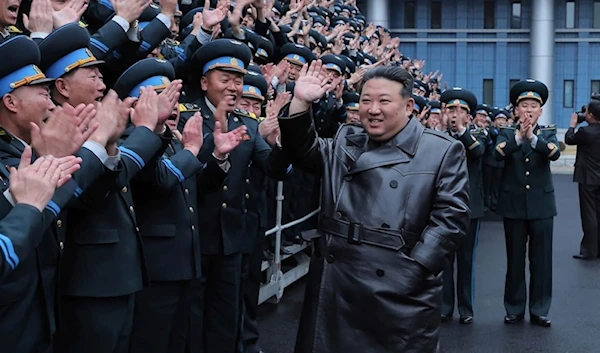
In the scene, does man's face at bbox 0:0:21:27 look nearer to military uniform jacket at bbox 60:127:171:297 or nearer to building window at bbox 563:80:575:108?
military uniform jacket at bbox 60:127:171:297

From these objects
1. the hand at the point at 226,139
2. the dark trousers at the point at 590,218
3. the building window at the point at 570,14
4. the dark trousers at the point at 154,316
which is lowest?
the dark trousers at the point at 590,218

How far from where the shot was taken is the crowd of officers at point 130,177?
285cm

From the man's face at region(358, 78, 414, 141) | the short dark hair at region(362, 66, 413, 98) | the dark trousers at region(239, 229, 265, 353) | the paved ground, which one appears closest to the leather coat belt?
the man's face at region(358, 78, 414, 141)

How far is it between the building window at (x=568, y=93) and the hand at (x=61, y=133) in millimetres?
34308

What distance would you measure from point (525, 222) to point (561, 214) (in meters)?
7.63

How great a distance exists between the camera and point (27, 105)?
2.97 m

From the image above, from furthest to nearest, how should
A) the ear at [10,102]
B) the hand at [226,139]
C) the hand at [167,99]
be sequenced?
the hand at [226,139]
the hand at [167,99]
the ear at [10,102]

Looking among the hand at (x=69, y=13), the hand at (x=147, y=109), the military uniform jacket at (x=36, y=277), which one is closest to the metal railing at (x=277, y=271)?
the hand at (x=69, y=13)

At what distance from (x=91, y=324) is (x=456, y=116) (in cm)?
422

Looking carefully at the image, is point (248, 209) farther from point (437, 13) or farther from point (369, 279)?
point (437, 13)

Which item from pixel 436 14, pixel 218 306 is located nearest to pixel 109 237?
pixel 218 306

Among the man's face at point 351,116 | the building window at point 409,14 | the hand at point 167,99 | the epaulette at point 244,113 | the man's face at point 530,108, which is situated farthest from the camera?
the building window at point 409,14

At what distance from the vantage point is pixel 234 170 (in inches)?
190

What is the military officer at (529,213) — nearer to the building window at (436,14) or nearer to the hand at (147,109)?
the hand at (147,109)
